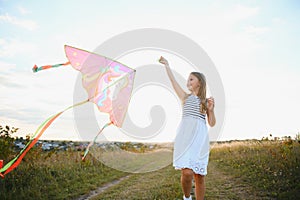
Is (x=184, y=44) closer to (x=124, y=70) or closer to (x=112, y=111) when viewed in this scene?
(x=124, y=70)

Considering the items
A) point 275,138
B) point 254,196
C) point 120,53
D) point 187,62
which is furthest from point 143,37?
point 275,138

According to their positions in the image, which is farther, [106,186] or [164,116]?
[106,186]

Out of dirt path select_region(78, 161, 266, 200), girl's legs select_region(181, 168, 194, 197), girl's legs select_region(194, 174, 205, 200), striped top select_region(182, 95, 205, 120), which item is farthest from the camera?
dirt path select_region(78, 161, 266, 200)

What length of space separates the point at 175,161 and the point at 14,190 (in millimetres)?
4007

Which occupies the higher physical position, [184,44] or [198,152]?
[184,44]

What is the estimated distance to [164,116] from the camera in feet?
24.1

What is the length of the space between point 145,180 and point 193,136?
4.65 metres

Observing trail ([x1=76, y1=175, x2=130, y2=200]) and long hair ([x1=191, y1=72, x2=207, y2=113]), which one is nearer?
long hair ([x1=191, y1=72, x2=207, y2=113])

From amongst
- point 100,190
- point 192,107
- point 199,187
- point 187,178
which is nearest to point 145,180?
point 100,190

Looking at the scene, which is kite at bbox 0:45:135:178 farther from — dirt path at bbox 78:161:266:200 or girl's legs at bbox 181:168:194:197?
girl's legs at bbox 181:168:194:197

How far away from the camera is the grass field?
6.56 meters

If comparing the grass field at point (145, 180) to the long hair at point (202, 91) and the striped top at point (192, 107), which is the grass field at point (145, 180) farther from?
the long hair at point (202, 91)

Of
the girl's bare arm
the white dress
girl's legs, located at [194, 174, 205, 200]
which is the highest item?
the girl's bare arm

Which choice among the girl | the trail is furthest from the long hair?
the trail
